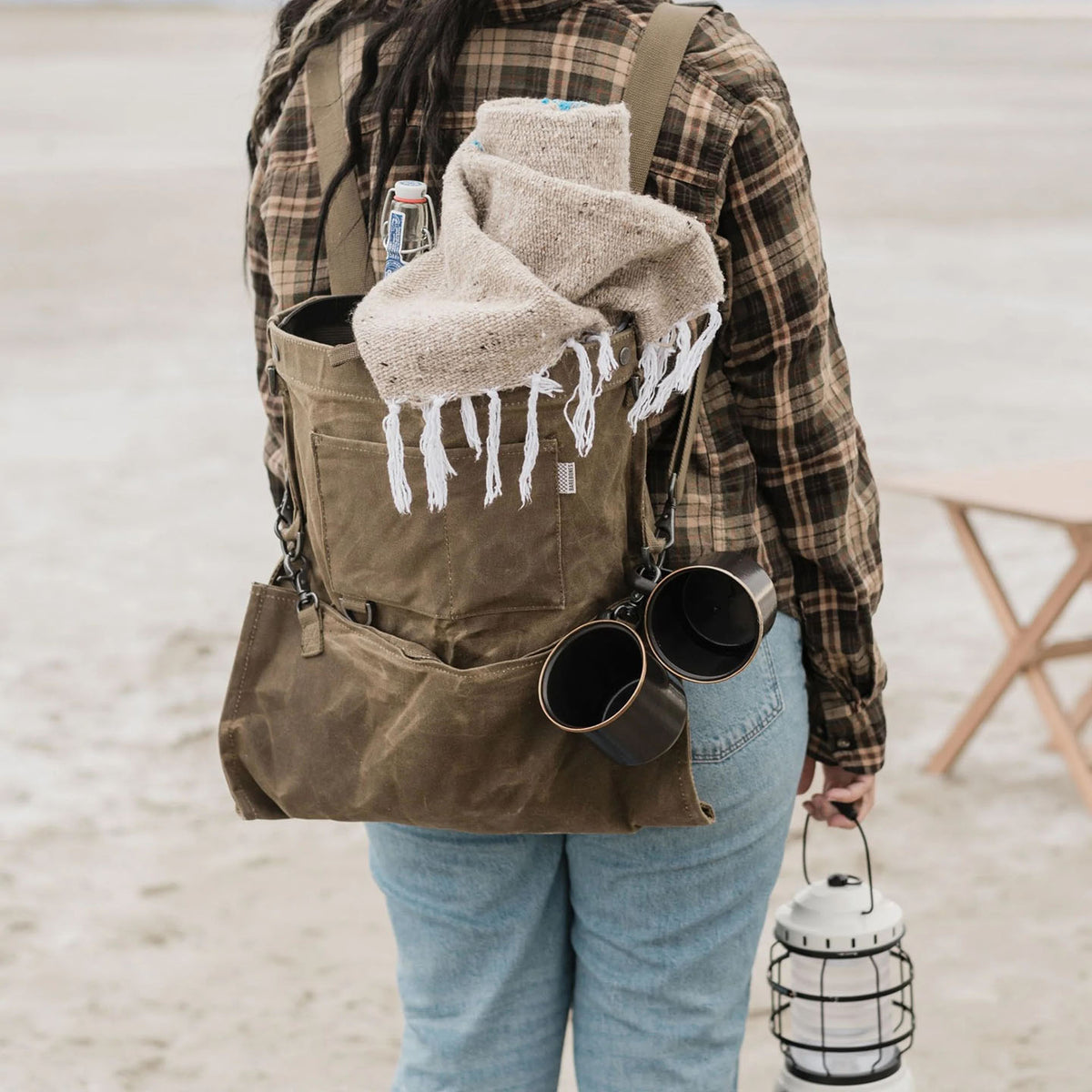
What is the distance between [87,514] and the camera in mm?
6004

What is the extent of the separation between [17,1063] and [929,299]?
8293 mm

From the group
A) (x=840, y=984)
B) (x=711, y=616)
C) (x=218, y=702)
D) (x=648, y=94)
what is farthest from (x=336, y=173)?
(x=218, y=702)

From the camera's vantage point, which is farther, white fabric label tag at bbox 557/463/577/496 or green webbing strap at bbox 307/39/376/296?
green webbing strap at bbox 307/39/376/296

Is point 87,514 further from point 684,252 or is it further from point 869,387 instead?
point 684,252

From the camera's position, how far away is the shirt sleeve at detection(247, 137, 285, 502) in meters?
1.67

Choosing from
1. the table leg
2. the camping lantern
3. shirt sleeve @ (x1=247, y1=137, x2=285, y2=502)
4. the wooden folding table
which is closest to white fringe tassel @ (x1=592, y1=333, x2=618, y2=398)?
shirt sleeve @ (x1=247, y1=137, x2=285, y2=502)

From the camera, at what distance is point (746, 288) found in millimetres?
1479

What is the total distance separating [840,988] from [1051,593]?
78.1 inches

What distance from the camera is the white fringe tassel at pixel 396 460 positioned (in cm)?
131

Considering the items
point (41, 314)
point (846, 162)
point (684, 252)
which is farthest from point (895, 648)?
point (846, 162)

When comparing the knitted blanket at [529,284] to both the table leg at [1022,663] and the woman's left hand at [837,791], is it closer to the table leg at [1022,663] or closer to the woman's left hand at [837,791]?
the woman's left hand at [837,791]

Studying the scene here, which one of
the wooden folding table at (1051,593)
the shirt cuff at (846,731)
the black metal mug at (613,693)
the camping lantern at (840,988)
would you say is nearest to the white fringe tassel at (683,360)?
the black metal mug at (613,693)

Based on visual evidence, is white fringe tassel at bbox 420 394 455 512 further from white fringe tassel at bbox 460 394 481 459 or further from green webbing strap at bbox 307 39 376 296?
green webbing strap at bbox 307 39 376 296

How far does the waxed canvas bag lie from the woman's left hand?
35cm
